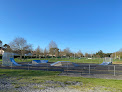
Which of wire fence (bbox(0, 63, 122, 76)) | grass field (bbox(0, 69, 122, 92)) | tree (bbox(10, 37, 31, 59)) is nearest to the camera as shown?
grass field (bbox(0, 69, 122, 92))

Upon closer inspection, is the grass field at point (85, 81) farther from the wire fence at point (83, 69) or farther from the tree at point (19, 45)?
the tree at point (19, 45)

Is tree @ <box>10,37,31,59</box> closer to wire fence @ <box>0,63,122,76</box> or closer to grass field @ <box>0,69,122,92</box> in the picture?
wire fence @ <box>0,63,122,76</box>

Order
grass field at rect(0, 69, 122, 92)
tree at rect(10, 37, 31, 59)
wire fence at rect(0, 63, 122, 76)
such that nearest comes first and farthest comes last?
1. grass field at rect(0, 69, 122, 92)
2. wire fence at rect(0, 63, 122, 76)
3. tree at rect(10, 37, 31, 59)

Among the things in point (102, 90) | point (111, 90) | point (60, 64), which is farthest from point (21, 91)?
point (60, 64)

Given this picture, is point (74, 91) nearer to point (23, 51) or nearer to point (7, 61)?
point (7, 61)

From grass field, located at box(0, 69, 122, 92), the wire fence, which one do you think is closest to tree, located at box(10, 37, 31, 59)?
the wire fence

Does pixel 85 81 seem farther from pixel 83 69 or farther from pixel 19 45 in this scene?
pixel 19 45

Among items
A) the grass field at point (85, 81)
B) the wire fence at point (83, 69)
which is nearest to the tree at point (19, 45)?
the wire fence at point (83, 69)

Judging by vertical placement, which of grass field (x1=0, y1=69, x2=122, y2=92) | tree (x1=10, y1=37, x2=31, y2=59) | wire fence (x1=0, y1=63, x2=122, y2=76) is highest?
tree (x1=10, y1=37, x2=31, y2=59)

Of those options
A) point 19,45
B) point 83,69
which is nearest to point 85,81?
point 83,69

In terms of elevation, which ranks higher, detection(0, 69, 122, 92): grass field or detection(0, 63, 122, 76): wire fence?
detection(0, 69, 122, 92): grass field

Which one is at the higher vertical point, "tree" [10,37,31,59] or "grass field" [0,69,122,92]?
"tree" [10,37,31,59]

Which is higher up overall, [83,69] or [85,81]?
[85,81]

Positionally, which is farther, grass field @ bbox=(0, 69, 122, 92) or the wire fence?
the wire fence
